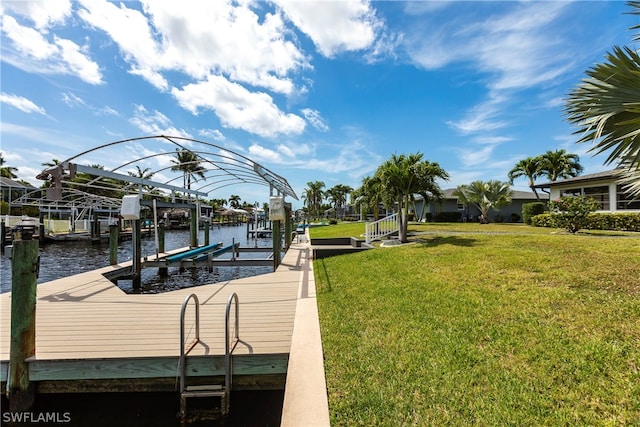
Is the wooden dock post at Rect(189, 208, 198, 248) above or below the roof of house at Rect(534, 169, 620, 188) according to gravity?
below

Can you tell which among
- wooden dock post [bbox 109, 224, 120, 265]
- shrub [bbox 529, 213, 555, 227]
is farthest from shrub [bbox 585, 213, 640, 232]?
wooden dock post [bbox 109, 224, 120, 265]

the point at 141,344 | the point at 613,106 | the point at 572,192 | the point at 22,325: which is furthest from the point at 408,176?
the point at 572,192

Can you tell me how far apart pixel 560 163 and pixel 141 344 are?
40.5 meters

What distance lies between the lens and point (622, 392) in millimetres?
2656

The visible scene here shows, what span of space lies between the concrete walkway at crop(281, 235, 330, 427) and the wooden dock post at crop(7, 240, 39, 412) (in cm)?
309

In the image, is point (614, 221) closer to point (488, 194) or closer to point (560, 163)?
point (488, 194)

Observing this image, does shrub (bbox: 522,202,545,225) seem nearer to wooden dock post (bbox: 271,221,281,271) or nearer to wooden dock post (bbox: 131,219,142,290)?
wooden dock post (bbox: 271,221,281,271)

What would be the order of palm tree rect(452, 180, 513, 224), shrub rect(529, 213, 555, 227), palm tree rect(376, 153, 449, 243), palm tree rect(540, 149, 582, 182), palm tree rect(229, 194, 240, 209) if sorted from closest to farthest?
palm tree rect(376, 153, 449, 243) < shrub rect(529, 213, 555, 227) < palm tree rect(452, 180, 513, 224) < palm tree rect(540, 149, 582, 182) < palm tree rect(229, 194, 240, 209)

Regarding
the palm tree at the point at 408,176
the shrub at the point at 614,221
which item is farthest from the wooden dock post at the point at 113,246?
the shrub at the point at 614,221

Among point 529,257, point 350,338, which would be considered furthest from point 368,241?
point 350,338

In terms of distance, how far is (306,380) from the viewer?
317 centimetres

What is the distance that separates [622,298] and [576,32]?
7.03 metres

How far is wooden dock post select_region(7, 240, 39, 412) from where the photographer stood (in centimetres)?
340

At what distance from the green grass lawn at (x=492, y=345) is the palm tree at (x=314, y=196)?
57993 millimetres
